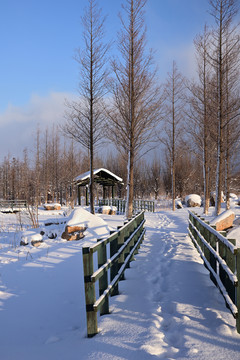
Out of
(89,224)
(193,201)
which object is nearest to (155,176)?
(193,201)

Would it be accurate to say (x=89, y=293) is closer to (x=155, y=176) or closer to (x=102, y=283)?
(x=102, y=283)

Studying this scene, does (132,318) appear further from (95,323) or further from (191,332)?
(191,332)

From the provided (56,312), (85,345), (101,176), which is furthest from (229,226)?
(101,176)

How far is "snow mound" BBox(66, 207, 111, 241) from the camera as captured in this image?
31.3 feet

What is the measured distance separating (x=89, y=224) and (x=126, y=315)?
655cm

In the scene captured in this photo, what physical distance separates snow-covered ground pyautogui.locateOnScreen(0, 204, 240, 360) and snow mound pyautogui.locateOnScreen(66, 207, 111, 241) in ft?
8.65

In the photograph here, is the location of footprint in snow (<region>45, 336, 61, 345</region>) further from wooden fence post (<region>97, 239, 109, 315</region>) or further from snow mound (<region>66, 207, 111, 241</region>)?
snow mound (<region>66, 207, 111, 241</region>)

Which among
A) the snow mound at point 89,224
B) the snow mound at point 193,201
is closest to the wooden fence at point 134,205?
the snow mound at point 193,201

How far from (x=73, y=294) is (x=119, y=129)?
11443mm

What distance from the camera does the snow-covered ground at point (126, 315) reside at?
2697mm

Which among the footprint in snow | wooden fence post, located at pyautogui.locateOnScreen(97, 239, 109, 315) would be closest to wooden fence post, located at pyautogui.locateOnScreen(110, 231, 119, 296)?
wooden fence post, located at pyautogui.locateOnScreen(97, 239, 109, 315)

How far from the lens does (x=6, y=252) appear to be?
8391 mm

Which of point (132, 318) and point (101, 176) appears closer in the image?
point (132, 318)

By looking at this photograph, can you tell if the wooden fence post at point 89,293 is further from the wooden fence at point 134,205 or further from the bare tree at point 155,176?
the bare tree at point 155,176
